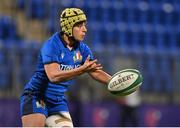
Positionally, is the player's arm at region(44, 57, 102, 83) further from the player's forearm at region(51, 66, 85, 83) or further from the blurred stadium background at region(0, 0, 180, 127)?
the blurred stadium background at region(0, 0, 180, 127)

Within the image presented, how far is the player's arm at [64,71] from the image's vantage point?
22.2 ft

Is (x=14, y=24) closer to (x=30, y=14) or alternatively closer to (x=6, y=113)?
(x=30, y=14)

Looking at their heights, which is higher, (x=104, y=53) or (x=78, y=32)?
(x=78, y=32)

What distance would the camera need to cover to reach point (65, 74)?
688 cm

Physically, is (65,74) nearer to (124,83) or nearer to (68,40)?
→ (68,40)

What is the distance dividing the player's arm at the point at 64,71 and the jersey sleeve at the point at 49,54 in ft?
0.19

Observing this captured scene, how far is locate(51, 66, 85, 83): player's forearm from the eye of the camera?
6.79 meters

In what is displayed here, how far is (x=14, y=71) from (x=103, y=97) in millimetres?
2207

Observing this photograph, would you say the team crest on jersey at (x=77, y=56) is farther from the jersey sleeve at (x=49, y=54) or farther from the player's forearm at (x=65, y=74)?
the player's forearm at (x=65, y=74)

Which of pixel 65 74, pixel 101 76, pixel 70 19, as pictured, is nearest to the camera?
pixel 65 74

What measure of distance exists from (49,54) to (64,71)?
0.98 ft

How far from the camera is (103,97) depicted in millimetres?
14406

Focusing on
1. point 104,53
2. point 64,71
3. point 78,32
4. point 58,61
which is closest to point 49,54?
point 58,61

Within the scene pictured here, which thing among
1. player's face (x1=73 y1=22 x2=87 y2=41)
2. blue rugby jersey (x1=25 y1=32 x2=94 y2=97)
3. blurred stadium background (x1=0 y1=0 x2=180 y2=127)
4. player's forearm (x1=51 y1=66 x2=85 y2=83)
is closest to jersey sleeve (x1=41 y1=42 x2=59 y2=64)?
blue rugby jersey (x1=25 y1=32 x2=94 y2=97)
